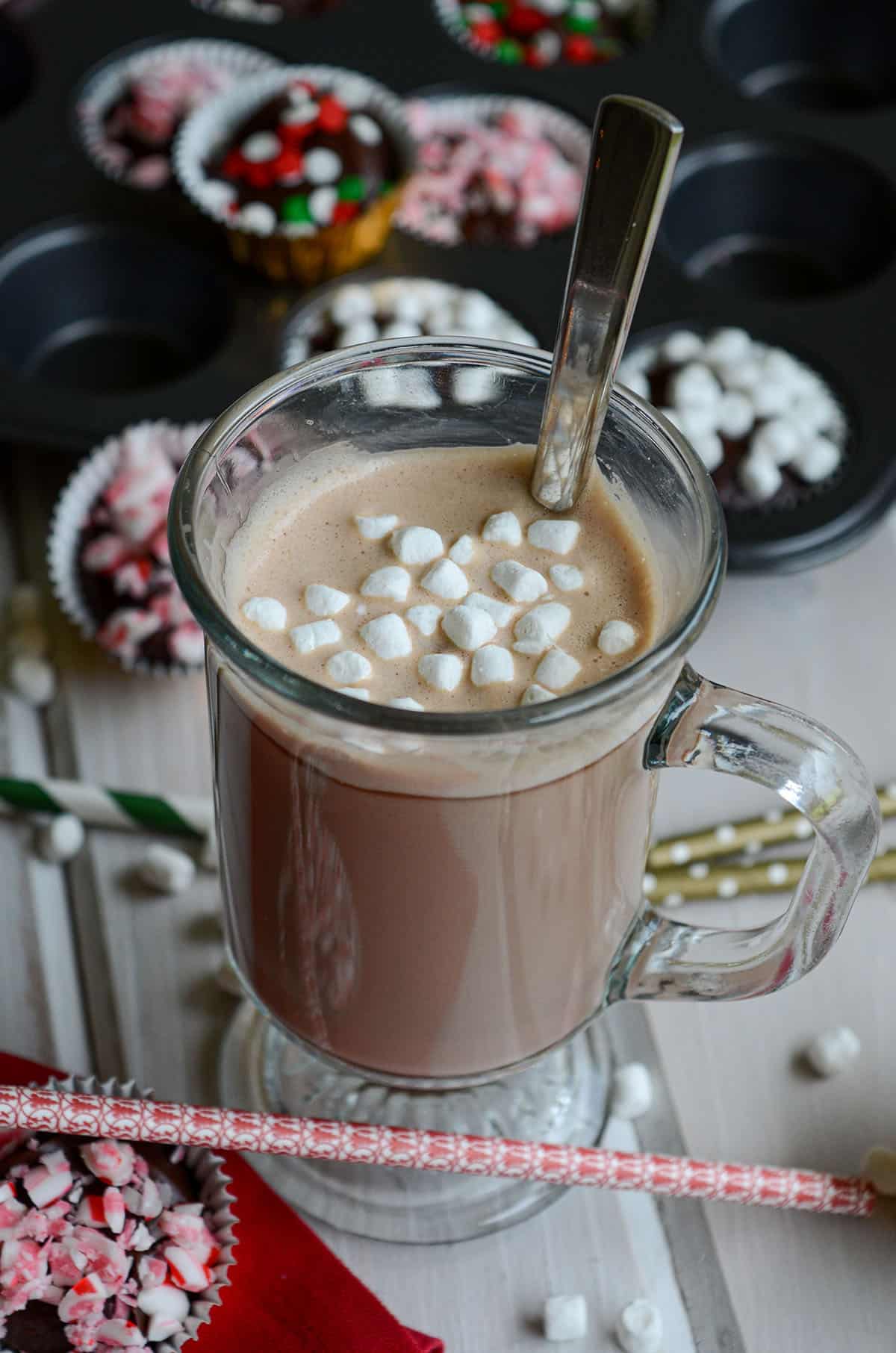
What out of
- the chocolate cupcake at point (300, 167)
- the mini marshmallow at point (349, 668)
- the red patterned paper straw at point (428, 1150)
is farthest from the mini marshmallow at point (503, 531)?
the chocolate cupcake at point (300, 167)

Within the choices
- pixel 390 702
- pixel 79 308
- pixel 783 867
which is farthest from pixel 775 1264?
pixel 79 308

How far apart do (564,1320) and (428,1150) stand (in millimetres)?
148

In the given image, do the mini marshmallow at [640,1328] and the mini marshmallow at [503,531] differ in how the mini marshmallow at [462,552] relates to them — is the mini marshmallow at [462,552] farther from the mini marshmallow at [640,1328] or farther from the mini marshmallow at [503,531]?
the mini marshmallow at [640,1328]

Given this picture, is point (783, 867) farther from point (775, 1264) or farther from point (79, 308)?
point (79, 308)

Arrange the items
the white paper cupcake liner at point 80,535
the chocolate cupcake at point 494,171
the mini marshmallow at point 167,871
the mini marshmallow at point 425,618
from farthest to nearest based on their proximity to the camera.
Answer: the chocolate cupcake at point 494,171 → the white paper cupcake liner at point 80,535 → the mini marshmallow at point 167,871 → the mini marshmallow at point 425,618

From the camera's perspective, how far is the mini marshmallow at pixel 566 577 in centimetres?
83

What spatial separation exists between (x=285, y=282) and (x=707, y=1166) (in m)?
1.03

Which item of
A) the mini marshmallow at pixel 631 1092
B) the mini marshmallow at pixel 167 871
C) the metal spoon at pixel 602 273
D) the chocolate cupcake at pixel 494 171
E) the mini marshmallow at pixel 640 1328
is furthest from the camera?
the chocolate cupcake at pixel 494 171

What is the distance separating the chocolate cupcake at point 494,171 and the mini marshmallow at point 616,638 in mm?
1053

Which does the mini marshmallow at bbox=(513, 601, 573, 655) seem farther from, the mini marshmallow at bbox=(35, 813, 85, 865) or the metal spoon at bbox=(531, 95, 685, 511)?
the mini marshmallow at bbox=(35, 813, 85, 865)

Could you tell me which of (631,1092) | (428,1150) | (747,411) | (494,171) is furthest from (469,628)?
(494,171)

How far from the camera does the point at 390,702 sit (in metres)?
0.77

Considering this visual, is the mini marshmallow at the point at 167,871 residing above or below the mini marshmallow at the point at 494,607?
below

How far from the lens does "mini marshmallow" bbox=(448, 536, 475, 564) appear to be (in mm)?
833
